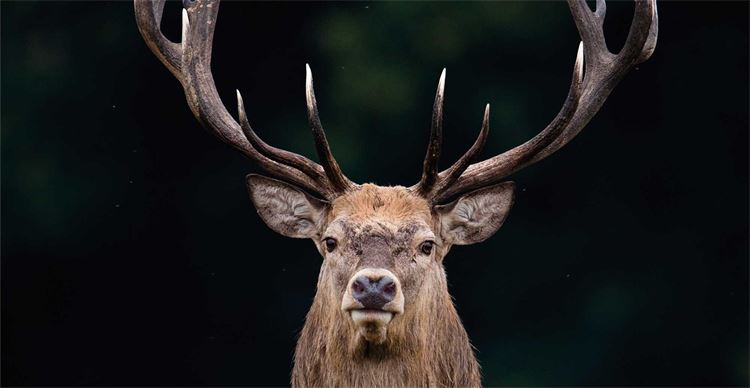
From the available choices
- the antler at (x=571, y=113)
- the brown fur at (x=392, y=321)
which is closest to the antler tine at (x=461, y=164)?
the antler at (x=571, y=113)

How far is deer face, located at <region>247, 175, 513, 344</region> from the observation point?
5.59m

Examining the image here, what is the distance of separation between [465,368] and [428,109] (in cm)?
620

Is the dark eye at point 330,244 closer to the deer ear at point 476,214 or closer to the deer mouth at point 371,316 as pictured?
the deer mouth at point 371,316

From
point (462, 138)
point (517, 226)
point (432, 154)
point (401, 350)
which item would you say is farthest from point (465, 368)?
point (517, 226)

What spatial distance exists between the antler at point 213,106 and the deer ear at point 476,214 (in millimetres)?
363

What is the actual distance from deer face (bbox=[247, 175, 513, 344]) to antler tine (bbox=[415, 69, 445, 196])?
5 centimetres

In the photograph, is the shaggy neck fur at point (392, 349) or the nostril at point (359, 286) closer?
the nostril at point (359, 286)

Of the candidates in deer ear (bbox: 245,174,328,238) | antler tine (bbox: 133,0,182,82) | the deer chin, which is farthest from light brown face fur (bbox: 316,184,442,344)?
antler tine (bbox: 133,0,182,82)

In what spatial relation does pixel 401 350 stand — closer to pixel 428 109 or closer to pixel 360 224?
pixel 360 224

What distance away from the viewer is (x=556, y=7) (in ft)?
41.0

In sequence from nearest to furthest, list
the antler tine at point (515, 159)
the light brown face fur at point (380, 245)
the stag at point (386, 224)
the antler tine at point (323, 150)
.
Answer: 1. the light brown face fur at point (380, 245)
2. the stag at point (386, 224)
3. the antler tine at point (323, 150)
4. the antler tine at point (515, 159)

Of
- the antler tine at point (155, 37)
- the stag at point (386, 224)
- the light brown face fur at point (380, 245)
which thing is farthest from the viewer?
the antler tine at point (155, 37)

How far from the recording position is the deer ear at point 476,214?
20.2 ft

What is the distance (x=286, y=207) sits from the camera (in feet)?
20.3
